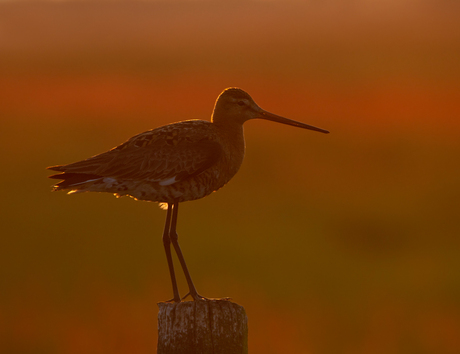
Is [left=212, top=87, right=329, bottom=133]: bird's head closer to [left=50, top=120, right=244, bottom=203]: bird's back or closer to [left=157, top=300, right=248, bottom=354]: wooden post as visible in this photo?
[left=50, top=120, right=244, bottom=203]: bird's back

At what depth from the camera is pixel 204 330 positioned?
5.90 m

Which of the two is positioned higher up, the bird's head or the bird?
the bird's head

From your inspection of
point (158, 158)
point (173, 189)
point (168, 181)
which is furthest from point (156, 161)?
point (173, 189)

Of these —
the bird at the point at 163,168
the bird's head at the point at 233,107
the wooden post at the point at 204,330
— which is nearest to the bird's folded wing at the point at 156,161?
the bird at the point at 163,168

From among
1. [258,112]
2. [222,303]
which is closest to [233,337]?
[222,303]

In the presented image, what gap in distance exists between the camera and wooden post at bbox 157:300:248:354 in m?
5.88

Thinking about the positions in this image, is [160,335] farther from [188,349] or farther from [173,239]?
[173,239]

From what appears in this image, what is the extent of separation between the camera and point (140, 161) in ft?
25.9

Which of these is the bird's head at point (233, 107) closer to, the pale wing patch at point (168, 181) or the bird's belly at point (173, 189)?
the bird's belly at point (173, 189)

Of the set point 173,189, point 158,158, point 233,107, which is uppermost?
point 233,107

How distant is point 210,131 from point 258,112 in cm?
91

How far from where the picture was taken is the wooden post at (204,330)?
588 cm

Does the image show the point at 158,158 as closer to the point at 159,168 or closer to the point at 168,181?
the point at 159,168

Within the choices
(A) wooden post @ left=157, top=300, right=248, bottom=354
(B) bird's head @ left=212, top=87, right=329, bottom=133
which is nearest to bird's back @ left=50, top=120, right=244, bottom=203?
(B) bird's head @ left=212, top=87, right=329, bottom=133
